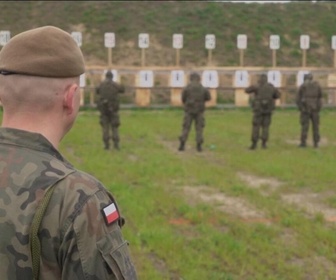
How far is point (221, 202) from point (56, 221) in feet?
24.6

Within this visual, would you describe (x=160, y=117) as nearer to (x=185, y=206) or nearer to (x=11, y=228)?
(x=185, y=206)

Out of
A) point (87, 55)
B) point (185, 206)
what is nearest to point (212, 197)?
point (185, 206)

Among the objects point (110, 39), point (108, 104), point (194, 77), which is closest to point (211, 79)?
point (110, 39)

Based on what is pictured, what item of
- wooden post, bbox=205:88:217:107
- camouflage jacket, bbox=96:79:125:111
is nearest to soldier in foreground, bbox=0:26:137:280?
camouflage jacket, bbox=96:79:125:111

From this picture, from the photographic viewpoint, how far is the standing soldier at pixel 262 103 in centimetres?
1523

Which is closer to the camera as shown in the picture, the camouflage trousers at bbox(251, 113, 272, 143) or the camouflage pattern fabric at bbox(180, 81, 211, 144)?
the camouflage pattern fabric at bbox(180, 81, 211, 144)

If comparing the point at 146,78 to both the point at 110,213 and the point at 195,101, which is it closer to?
the point at 195,101

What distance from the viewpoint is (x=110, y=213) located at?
2.01 m

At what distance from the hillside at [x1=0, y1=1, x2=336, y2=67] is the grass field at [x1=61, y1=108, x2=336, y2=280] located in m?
15.6

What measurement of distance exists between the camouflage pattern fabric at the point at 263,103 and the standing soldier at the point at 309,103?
68cm

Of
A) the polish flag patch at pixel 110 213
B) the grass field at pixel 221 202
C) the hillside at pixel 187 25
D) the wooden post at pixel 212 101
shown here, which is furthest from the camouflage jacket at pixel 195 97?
the hillside at pixel 187 25

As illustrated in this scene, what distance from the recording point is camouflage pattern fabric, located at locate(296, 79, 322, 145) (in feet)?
50.9

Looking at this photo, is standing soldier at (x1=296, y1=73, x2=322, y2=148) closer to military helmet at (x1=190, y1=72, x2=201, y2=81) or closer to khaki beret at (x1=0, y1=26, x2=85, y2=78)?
military helmet at (x1=190, y1=72, x2=201, y2=81)

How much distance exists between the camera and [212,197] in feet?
32.0
